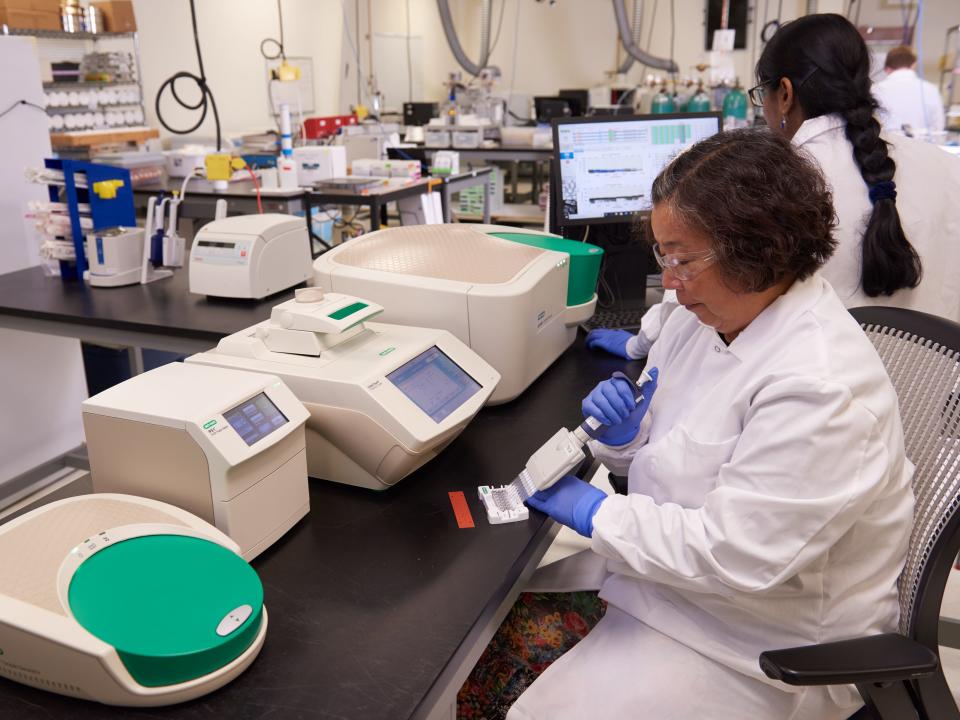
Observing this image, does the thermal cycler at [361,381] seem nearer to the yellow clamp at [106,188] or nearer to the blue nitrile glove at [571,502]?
the blue nitrile glove at [571,502]

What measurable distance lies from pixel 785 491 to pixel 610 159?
4.24ft

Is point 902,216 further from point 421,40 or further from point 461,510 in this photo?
point 421,40

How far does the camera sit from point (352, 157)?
4727mm

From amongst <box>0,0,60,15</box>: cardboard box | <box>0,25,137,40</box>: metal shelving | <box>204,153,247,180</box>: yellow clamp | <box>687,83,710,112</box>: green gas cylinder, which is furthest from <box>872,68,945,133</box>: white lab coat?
<box>0,0,60,15</box>: cardboard box

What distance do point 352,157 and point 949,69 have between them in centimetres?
516

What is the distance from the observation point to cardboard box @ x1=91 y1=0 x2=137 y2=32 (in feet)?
14.3

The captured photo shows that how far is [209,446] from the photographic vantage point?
36.0 inches

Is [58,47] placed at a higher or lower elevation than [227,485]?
higher

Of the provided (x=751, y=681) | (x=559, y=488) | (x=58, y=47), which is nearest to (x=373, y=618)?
(x=559, y=488)

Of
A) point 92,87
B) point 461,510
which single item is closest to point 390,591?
point 461,510

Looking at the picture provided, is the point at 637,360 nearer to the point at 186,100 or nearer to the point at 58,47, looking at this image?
the point at 58,47

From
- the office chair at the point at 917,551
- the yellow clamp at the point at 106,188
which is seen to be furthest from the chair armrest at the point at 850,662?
the yellow clamp at the point at 106,188

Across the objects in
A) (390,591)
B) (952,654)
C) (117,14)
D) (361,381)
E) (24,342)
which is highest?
(117,14)

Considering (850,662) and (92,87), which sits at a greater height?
(92,87)
